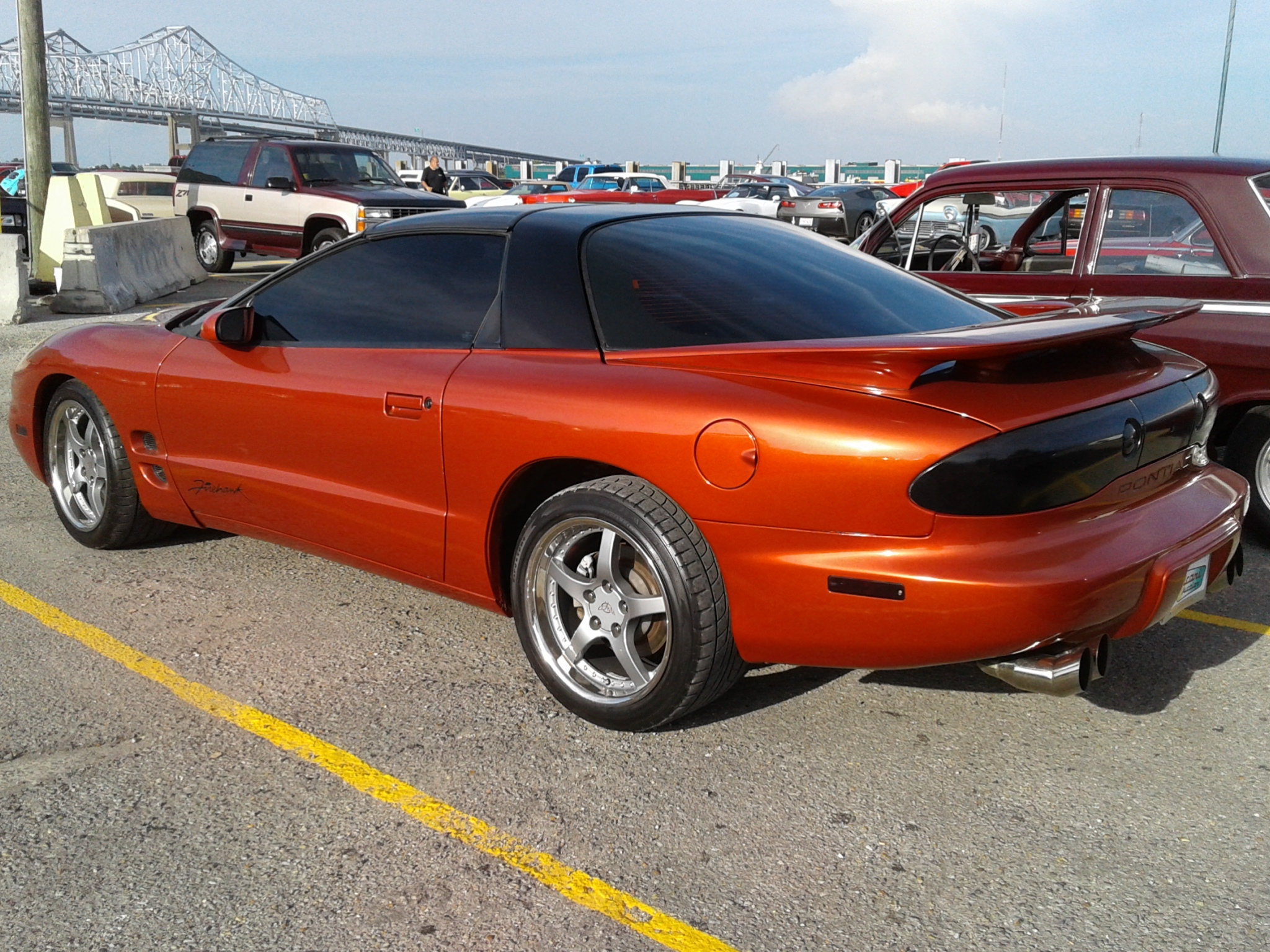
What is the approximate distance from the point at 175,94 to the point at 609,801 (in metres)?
200

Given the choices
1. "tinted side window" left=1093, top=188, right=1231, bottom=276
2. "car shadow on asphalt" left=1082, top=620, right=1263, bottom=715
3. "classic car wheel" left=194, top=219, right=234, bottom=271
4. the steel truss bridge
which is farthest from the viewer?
the steel truss bridge

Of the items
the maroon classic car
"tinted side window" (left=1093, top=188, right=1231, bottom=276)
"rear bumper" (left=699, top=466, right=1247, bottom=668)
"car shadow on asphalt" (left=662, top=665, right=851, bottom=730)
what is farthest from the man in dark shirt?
"rear bumper" (left=699, top=466, right=1247, bottom=668)

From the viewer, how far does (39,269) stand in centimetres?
1448

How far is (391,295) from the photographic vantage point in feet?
13.1

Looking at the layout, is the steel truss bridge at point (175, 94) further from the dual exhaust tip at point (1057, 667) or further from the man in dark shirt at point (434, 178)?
the dual exhaust tip at point (1057, 667)

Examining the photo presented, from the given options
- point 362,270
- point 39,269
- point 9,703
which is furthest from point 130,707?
point 39,269

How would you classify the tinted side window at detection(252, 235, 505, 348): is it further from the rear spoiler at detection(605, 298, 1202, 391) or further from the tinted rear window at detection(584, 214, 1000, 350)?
the rear spoiler at detection(605, 298, 1202, 391)

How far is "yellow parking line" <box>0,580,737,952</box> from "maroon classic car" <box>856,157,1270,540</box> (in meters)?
2.49

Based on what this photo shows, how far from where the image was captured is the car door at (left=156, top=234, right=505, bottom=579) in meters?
3.72

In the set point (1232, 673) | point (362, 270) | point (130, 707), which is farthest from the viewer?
point (362, 270)

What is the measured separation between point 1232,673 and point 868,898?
74.1 inches

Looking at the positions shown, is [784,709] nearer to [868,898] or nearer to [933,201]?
[868,898]

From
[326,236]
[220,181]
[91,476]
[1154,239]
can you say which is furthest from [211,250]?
[1154,239]

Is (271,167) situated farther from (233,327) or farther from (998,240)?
(233,327)
